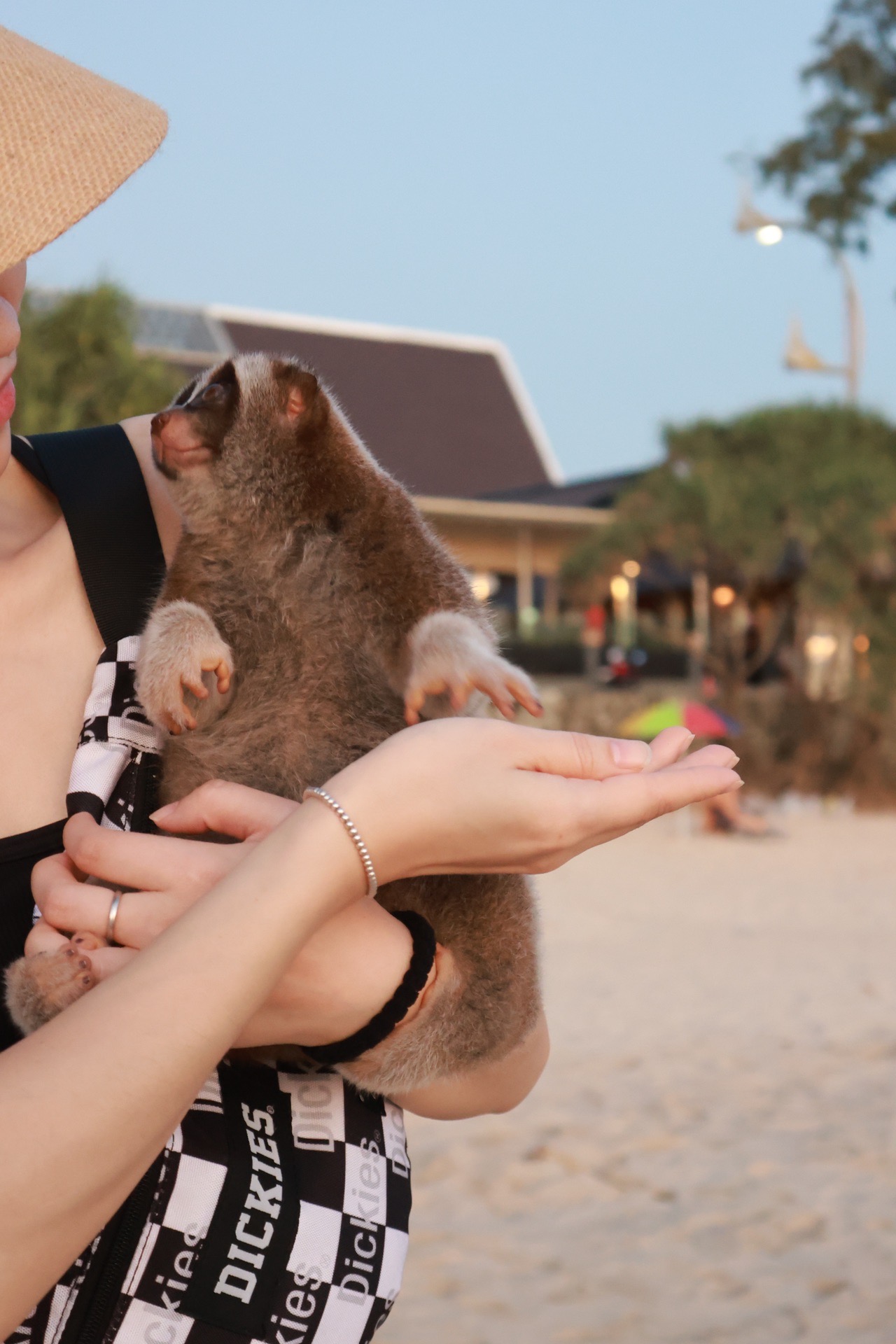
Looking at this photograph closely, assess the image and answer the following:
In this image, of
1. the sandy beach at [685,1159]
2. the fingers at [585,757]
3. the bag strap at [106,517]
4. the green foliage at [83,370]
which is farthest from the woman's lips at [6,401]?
the green foliage at [83,370]

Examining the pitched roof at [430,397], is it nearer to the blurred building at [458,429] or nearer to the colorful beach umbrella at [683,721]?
the blurred building at [458,429]

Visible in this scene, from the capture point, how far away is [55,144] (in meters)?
1.56

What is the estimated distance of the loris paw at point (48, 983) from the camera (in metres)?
1.62

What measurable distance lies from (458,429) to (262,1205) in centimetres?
2557

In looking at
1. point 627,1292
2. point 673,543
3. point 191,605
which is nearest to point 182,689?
point 191,605

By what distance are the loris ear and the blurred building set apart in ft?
58.8

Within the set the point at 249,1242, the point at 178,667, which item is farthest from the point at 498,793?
the point at 249,1242

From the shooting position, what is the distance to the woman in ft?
4.48

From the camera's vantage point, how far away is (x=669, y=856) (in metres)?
14.9

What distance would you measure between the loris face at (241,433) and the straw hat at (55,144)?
0.64 metres

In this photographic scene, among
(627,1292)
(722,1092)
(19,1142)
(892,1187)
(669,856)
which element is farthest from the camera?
(669,856)

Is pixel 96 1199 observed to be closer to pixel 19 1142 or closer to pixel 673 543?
pixel 19 1142

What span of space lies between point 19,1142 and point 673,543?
691 inches

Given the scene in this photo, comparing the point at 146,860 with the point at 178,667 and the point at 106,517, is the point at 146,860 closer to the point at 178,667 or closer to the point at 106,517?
the point at 178,667
